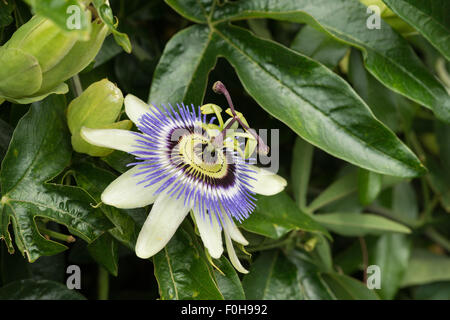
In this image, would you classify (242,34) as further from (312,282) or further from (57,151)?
(312,282)

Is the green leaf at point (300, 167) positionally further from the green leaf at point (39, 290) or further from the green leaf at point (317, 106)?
the green leaf at point (39, 290)

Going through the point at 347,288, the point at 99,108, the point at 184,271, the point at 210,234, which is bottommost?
the point at 347,288

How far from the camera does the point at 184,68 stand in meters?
1.18

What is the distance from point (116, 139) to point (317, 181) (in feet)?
3.13

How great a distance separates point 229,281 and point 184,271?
102 millimetres

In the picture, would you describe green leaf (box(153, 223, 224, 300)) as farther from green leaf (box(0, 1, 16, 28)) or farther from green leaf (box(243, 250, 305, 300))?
green leaf (box(0, 1, 16, 28))

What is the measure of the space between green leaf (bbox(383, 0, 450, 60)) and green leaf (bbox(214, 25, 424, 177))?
22cm

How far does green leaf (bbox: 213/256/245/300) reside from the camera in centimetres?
108

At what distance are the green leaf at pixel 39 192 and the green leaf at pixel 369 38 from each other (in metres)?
0.49

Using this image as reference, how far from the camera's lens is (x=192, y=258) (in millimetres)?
1057

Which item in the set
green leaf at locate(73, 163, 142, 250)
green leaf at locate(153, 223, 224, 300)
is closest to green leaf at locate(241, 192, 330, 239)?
green leaf at locate(153, 223, 224, 300)

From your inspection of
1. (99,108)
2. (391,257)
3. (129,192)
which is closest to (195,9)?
(99,108)

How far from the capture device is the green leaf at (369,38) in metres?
1.24

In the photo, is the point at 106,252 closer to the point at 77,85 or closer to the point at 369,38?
the point at 77,85
